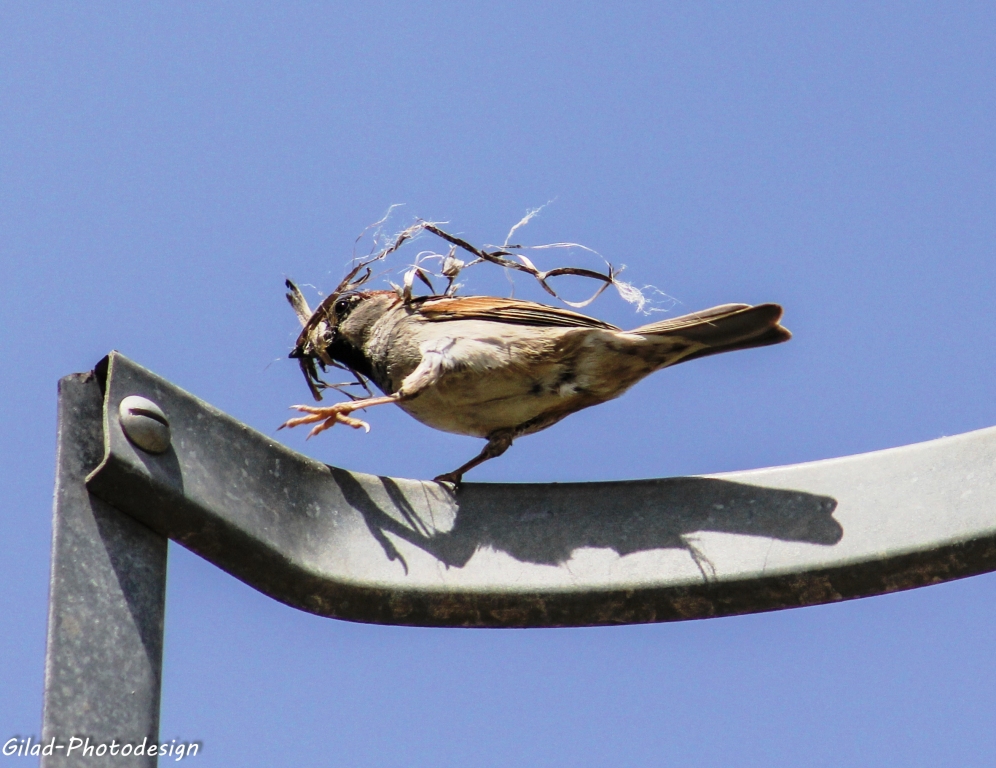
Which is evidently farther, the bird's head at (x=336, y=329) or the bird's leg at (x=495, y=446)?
the bird's head at (x=336, y=329)

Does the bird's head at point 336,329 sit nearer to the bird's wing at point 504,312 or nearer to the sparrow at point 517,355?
the sparrow at point 517,355

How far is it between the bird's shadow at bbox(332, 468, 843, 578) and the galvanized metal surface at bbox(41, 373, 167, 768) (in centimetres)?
84

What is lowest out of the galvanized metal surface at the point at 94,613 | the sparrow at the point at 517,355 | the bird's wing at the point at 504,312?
the galvanized metal surface at the point at 94,613

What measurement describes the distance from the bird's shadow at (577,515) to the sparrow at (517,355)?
48 centimetres

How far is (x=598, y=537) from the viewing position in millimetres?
3816

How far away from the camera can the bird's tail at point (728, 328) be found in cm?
444

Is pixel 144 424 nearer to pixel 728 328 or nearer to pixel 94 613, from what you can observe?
pixel 94 613

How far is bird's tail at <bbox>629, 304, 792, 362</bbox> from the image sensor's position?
14.6 ft

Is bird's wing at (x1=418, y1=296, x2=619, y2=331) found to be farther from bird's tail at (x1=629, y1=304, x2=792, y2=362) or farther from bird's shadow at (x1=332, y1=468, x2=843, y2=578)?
bird's shadow at (x1=332, y1=468, x2=843, y2=578)

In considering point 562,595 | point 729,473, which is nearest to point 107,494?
point 562,595

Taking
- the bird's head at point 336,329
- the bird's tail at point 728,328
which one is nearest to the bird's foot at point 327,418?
the bird's head at point 336,329

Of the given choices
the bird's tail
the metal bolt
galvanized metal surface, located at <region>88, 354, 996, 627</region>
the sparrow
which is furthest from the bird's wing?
the metal bolt

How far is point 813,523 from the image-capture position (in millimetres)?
3709

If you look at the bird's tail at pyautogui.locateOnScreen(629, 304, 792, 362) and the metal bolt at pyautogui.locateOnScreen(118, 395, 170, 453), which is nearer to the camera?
the metal bolt at pyautogui.locateOnScreen(118, 395, 170, 453)
